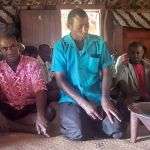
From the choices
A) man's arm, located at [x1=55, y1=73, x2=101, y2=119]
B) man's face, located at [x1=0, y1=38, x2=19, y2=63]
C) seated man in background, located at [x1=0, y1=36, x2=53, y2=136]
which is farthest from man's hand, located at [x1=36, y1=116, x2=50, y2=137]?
man's face, located at [x1=0, y1=38, x2=19, y2=63]

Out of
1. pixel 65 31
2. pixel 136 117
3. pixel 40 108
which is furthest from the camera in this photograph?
pixel 65 31

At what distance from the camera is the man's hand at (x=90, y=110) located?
304cm

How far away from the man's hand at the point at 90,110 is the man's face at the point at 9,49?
700 mm

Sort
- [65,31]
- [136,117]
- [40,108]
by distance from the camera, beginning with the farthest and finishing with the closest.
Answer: [65,31], [40,108], [136,117]

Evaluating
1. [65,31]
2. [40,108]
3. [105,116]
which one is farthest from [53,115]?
[65,31]

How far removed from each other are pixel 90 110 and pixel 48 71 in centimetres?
104

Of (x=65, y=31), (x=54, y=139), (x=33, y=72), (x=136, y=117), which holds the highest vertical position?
(x=65, y=31)

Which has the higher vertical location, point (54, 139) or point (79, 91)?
point (79, 91)

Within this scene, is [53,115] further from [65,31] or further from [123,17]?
[123,17]

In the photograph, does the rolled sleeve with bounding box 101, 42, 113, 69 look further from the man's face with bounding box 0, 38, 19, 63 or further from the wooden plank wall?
the wooden plank wall

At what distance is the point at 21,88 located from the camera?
132 inches

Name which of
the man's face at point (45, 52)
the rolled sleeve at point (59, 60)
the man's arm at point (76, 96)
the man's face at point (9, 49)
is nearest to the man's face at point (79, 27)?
the rolled sleeve at point (59, 60)

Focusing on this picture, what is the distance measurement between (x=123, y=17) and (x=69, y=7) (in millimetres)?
590

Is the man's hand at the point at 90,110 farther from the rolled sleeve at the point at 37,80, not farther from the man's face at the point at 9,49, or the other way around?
the man's face at the point at 9,49
